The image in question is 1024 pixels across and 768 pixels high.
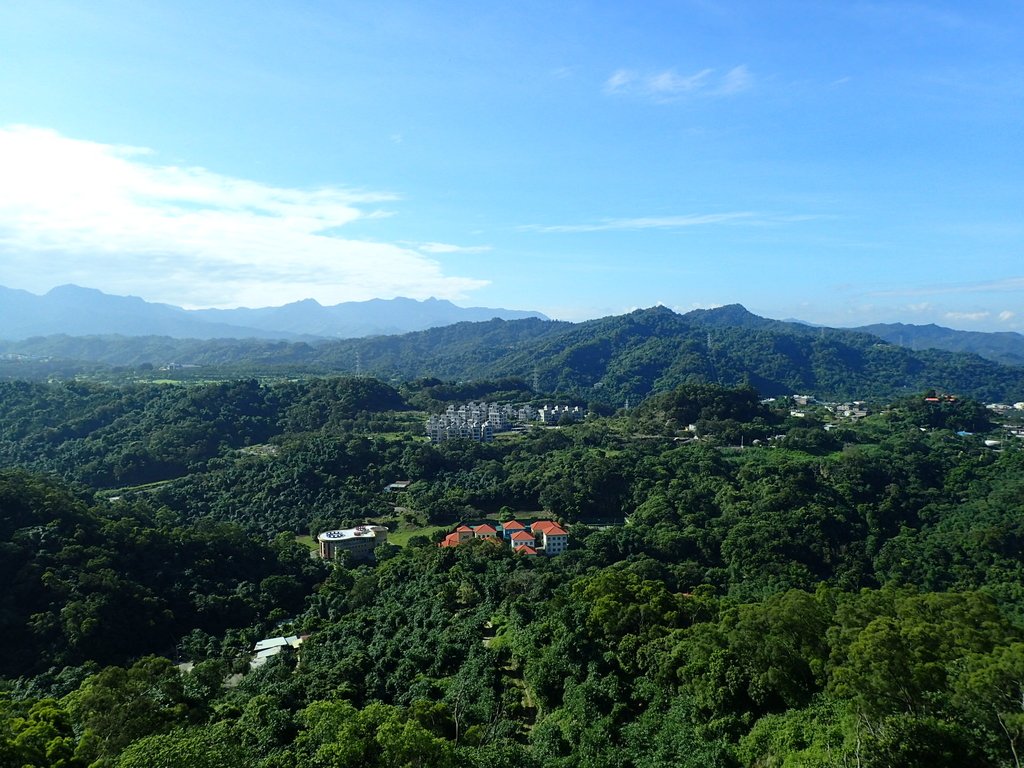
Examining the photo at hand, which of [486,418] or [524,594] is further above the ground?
[486,418]

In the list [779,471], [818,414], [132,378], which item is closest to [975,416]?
[818,414]

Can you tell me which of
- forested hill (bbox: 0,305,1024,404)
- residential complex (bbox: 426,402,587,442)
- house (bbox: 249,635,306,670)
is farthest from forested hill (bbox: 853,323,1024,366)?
house (bbox: 249,635,306,670)

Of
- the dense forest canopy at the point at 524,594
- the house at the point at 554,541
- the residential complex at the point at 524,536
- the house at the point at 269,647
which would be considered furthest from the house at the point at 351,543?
the house at the point at 269,647

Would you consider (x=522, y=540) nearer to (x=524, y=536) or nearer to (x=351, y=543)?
(x=524, y=536)

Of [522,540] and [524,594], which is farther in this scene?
[522,540]

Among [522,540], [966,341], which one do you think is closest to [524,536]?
[522,540]

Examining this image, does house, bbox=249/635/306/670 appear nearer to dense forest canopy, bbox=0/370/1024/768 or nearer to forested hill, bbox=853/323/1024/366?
dense forest canopy, bbox=0/370/1024/768
